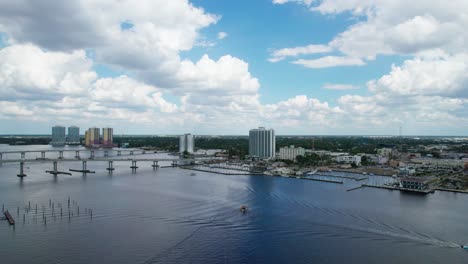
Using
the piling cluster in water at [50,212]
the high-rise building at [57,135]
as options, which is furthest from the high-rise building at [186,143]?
the high-rise building at [57,135]

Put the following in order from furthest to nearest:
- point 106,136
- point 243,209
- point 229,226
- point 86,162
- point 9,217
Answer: point 106,136, point 86,162, point 243,209, point 9,217, point 229,226

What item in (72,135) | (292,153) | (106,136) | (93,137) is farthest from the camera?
(72,135)

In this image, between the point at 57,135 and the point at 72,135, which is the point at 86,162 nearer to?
the point at 57,135

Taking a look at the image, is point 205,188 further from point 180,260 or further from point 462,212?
point 462,212

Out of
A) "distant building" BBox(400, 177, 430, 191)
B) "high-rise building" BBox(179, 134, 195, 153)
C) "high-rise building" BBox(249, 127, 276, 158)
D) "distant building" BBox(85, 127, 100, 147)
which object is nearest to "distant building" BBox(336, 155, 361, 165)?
"high-rise building" BBox(249, 127, 276, 158)

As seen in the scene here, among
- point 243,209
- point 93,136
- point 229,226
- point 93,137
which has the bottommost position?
point 229,226

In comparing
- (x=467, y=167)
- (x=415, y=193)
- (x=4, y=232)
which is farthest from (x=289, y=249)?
(x=467, y=167)

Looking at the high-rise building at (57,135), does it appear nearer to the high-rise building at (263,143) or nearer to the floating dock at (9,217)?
the high-rise building at (263,143)

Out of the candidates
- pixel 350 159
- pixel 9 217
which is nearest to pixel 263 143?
pixel 350 159
